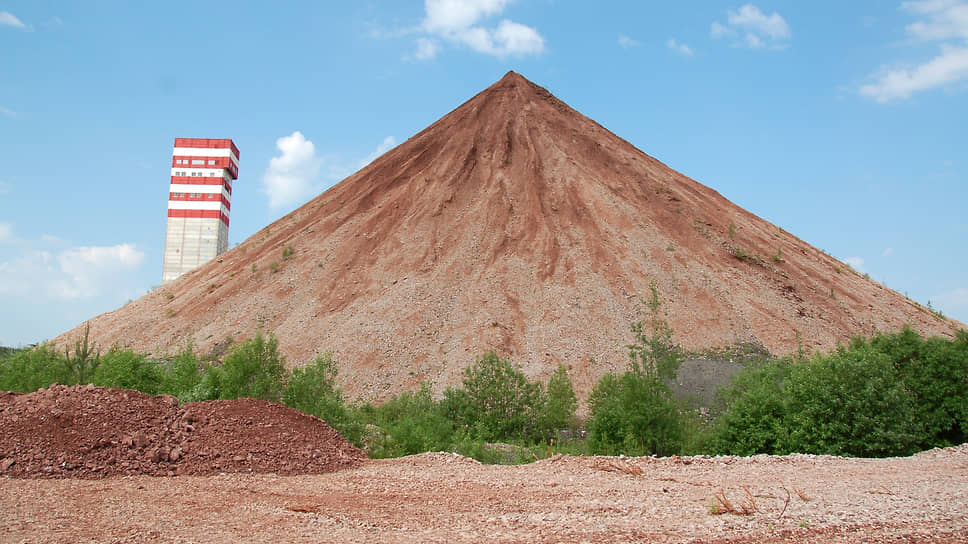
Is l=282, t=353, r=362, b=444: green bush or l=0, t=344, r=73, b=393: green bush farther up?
l=0, t=344, r=73, b=393: green bush

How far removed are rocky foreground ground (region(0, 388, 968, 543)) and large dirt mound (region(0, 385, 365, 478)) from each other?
0.12ft

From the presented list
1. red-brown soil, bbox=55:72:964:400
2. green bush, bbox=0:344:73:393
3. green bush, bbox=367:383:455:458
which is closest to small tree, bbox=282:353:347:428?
green bush, bbox=367:383:455:458

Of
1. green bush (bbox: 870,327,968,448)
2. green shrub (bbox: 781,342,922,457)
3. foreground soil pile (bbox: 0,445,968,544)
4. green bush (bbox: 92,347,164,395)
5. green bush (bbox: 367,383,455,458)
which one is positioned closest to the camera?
foreground soil pile (bbox: 0,445,968,544)

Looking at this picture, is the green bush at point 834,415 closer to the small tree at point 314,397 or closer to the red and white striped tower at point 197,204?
the small tree at point 314,397

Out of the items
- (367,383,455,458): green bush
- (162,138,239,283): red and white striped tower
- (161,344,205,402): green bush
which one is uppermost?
(162,138,239,283): red and white striped tower

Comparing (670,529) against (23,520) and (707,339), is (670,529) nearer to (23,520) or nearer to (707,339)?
(23,520)

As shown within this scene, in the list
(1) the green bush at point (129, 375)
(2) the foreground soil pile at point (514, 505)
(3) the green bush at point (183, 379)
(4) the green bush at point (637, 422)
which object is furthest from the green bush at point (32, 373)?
(4) the green bush at point (637, 422)

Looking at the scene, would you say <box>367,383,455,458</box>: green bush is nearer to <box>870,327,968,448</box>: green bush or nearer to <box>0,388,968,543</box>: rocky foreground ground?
<box>0,388,968,543</box>: rocky foreground ground

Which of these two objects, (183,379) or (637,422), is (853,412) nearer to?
(637,422)

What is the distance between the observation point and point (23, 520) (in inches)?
297

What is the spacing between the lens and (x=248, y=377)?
17344 mm

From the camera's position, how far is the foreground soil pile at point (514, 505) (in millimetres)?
7410

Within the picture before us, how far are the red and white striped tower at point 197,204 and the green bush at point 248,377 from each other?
4057 centimetres

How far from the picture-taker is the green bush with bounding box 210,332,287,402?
55.8 feet
